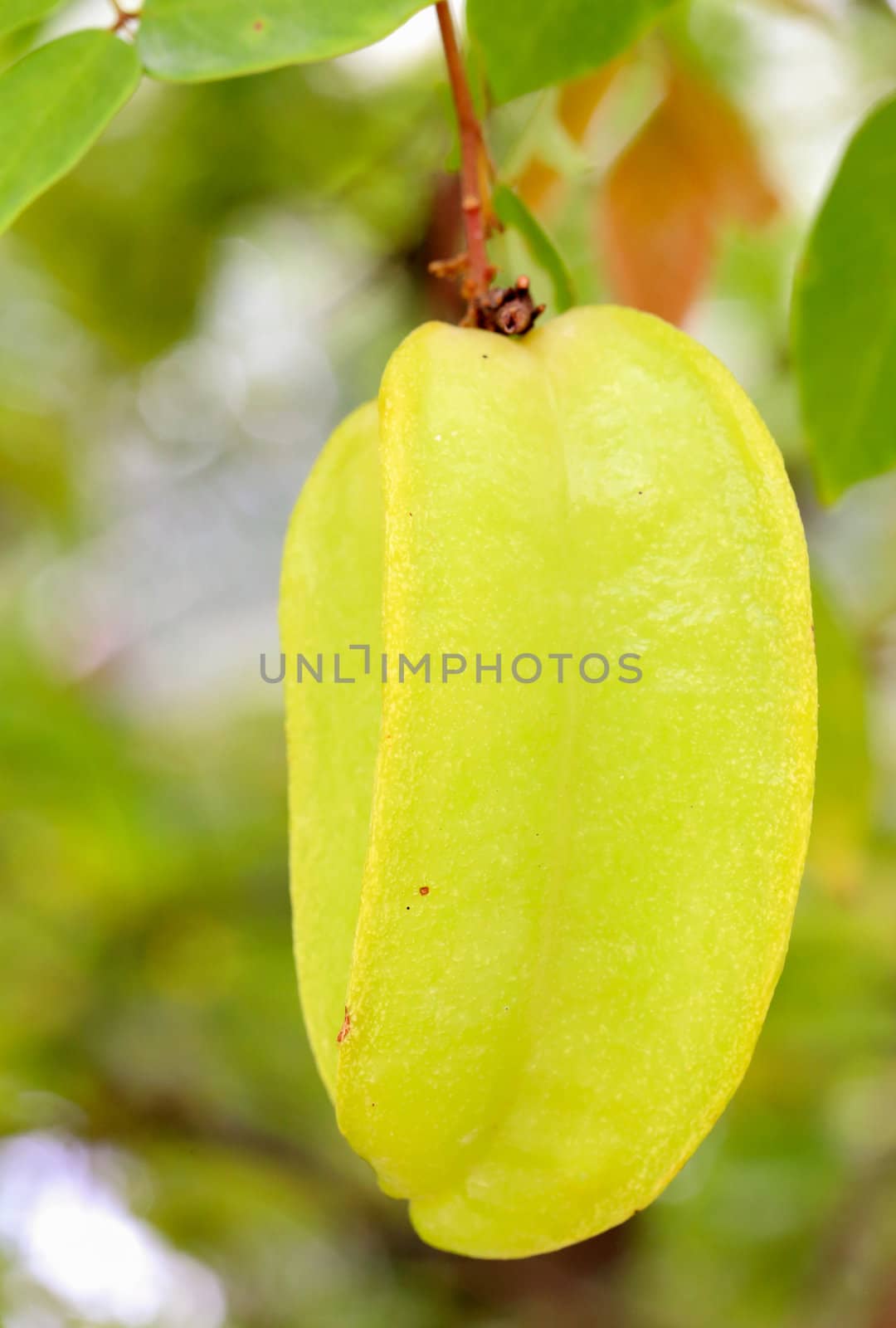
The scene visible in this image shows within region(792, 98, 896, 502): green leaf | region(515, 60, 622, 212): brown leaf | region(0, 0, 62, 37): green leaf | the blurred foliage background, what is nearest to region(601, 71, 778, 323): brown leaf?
the blurred foliage background

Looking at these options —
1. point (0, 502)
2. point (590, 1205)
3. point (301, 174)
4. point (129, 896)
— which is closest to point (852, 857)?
point (590, 1205)

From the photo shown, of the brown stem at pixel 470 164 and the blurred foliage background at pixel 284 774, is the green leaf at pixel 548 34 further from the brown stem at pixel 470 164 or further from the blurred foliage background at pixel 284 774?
the blurred foliage background at pixel 284 774

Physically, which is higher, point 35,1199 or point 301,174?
point 301,174

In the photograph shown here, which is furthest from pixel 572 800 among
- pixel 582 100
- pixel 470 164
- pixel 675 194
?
pixel 675 194

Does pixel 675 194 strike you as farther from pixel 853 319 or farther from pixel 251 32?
pixel 251 32

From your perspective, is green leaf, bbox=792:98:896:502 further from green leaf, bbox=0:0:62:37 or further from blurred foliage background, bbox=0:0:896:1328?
green leaf, bbox=0:0:62:37

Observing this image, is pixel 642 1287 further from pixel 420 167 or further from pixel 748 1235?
pixel 420 167

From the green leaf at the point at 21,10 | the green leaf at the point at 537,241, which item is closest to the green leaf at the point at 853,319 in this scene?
the green leaf at the point at 537,241
